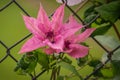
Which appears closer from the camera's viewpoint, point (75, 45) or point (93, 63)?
point (75, 45)

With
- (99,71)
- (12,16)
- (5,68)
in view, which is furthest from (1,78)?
(99,71)

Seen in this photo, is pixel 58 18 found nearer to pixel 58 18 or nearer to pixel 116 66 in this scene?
pixel 58 18

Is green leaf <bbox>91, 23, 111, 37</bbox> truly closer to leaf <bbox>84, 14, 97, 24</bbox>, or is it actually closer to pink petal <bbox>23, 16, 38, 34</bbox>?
leaf <bbox>84, 14, 97, 24</bbox>

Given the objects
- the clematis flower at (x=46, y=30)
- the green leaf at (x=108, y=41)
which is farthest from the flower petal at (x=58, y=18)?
the green leaf at (x=108, y=41)

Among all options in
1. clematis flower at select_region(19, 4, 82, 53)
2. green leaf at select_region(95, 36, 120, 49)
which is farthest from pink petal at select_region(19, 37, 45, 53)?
green leaf at select_region(95, 36, 120, 49)

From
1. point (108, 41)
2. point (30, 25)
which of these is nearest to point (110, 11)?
point (108, 41)

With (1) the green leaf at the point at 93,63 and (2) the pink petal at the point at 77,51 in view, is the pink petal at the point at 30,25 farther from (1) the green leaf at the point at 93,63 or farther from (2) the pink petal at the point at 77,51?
(1) the green leaf at the point at 93,63

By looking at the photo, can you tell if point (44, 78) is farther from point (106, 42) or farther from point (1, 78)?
point (106, 42)

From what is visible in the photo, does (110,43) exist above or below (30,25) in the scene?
below
